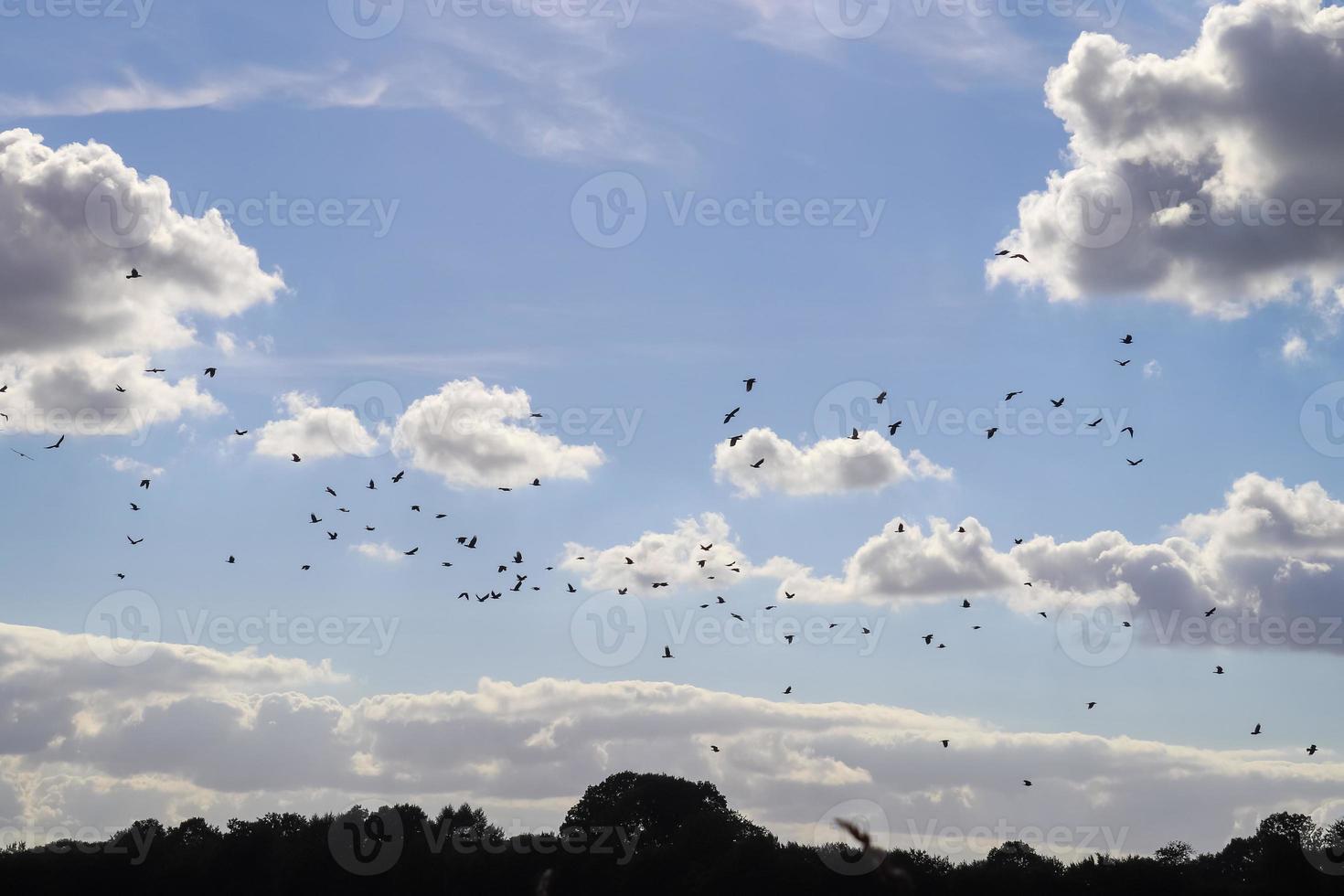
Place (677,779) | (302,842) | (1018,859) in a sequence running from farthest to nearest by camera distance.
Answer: (677,779)
(302,842)
(1018,859)

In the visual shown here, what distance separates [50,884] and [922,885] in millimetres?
73525

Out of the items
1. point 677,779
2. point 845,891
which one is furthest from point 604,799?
point 845,891

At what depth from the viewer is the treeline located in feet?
263

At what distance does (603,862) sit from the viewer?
90.2 metres

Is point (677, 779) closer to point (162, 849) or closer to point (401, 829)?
point (401, 829)

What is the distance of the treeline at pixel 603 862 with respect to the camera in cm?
8019

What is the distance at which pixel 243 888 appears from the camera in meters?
106
